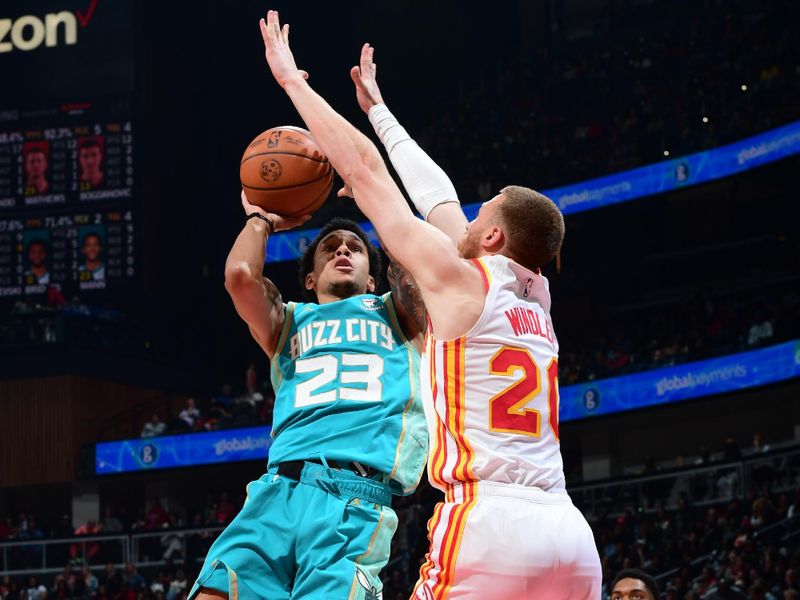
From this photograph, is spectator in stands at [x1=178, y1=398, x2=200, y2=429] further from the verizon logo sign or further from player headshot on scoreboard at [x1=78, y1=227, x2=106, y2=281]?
the verizon logo sign

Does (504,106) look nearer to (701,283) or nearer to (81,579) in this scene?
(701,283)

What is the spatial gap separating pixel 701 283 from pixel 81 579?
488 inches

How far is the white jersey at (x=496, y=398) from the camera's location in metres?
3.47

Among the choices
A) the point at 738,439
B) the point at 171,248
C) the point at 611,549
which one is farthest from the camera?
the point at 171,248

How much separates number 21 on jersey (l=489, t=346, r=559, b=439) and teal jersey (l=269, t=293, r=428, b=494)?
3.82 feet

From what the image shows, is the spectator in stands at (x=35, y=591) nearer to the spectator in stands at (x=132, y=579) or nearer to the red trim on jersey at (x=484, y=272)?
the spectator in stands at (x=132, y=579)

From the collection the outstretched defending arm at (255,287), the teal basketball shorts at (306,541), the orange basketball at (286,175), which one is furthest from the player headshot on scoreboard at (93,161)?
the teal basketball shorts at (306,541)

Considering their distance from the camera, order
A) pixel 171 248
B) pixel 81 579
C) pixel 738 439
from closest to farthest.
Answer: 1. pixel 81 579
2. pixel 738 439
3. pixel 171 248

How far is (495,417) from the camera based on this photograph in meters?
3.48

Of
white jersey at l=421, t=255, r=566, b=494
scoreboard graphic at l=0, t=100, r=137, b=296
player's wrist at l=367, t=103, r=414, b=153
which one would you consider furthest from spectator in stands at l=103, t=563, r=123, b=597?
white jersey at l=421, t=255, r=566, b=494

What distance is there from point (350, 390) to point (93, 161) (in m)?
17.1

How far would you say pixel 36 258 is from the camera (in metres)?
21.2

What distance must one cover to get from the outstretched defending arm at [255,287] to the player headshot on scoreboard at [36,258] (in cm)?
1693

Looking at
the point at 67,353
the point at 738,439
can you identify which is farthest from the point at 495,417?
the point at 67,353
